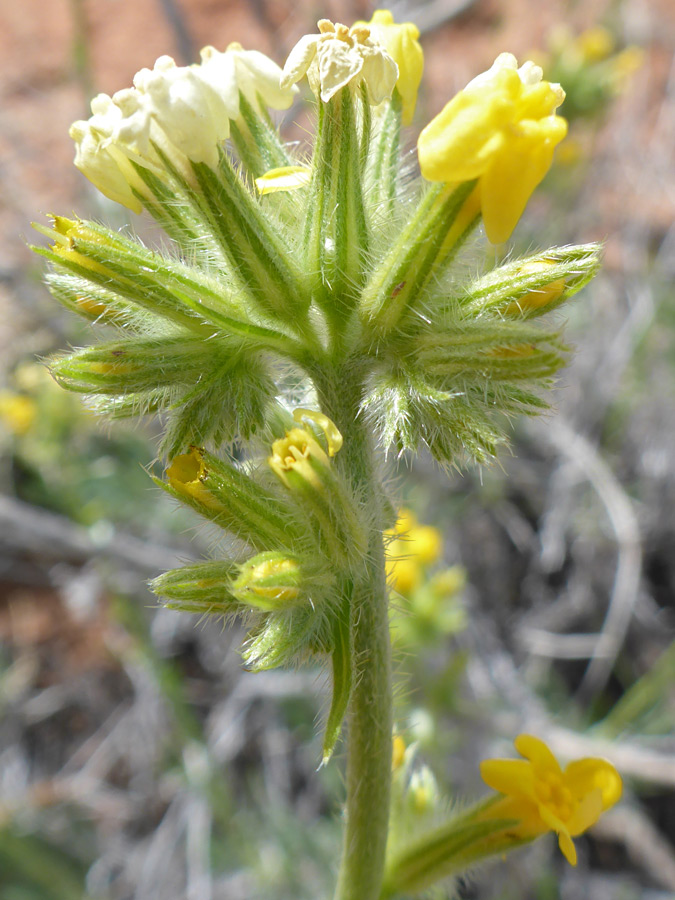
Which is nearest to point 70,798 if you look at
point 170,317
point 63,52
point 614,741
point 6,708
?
point 6,708

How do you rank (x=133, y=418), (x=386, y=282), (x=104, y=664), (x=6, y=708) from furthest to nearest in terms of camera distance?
1. (x=104, y=664)
2. (x=6, y=708)
3. (x=133, y=418)
4. (x=386, y=282)

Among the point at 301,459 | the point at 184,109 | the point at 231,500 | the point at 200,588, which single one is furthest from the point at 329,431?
the point at 184,109

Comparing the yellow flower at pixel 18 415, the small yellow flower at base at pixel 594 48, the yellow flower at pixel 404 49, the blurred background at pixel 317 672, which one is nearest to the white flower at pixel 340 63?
the yellow flower at pixel 404 49

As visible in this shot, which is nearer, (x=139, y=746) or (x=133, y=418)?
(x=133, y=418)

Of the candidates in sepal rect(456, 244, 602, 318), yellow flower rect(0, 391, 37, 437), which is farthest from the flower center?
yellow flower rect(0, 391, 37, 437)

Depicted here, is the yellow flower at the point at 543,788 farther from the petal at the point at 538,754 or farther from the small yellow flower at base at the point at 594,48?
the small yellow flower at base at the point at 594,48

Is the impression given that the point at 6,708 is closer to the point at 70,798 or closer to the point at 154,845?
the point at 70,798

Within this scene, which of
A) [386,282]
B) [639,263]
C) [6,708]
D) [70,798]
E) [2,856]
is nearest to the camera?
[386,282]
